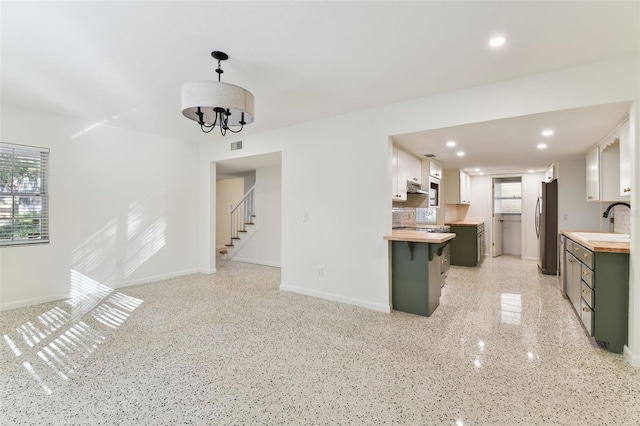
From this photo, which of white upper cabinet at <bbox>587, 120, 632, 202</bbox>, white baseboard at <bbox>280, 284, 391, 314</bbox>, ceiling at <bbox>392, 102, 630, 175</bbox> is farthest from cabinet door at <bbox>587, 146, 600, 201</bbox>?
white baseboard at <bbox>280, 284, 391, 314</bbox>

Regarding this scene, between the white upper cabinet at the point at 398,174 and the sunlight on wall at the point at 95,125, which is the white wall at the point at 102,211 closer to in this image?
the sunlight on wall at the point at 95,125

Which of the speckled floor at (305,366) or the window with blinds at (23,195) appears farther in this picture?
the window with blinds at (23,195)

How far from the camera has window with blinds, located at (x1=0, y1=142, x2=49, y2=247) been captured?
3.65 metres

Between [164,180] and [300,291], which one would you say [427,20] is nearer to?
[300,291]

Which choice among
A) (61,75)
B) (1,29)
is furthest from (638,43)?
(61,75)

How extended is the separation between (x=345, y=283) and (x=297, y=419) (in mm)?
2210

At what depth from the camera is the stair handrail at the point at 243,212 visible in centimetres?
696

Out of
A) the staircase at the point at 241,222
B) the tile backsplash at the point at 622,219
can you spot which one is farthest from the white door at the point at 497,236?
the staircase at the point at 241,222

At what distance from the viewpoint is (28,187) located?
3797 millimetres

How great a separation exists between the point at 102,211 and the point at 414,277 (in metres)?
4.50

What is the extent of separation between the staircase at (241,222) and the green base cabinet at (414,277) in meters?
4.01

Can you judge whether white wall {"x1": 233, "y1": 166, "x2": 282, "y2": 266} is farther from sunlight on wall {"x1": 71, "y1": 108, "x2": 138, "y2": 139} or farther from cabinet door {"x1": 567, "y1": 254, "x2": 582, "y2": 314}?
Answer: cabinet door {"x1": 567, "y1": 254, "x2": 582, "y2": 314}

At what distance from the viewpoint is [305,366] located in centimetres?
230

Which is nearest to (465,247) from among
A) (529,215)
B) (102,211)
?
(529,215)
